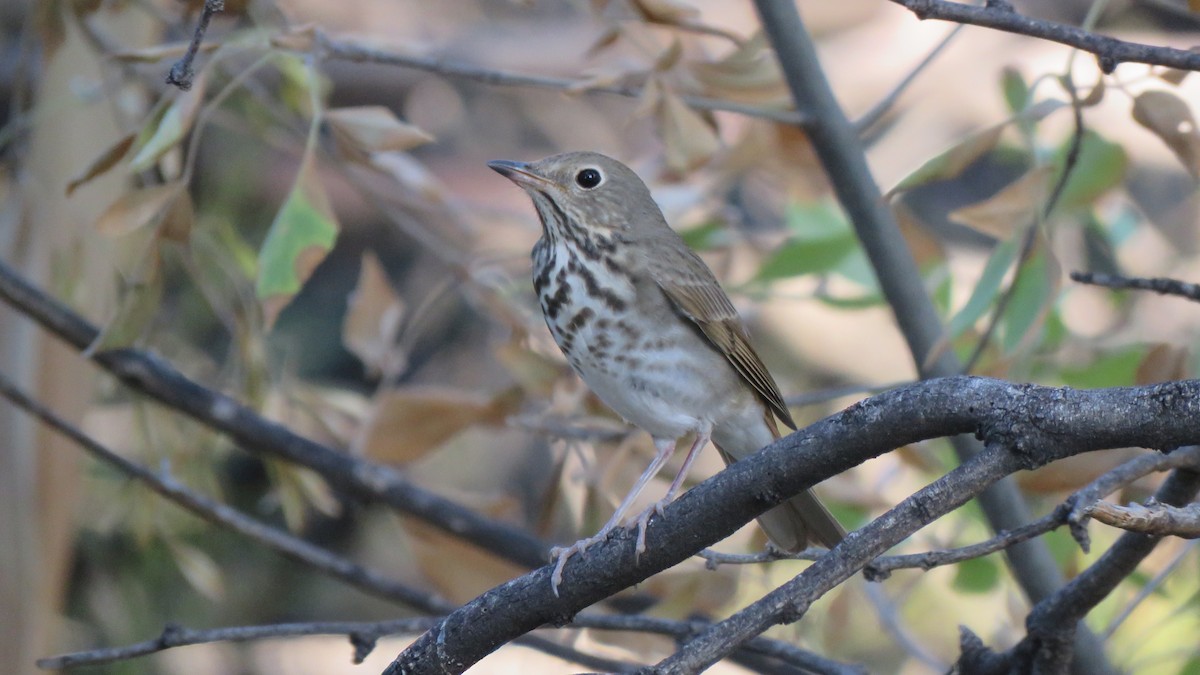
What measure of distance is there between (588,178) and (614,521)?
0.78 m

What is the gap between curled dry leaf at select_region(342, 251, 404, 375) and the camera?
2.54 metres

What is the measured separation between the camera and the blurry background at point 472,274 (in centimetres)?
203

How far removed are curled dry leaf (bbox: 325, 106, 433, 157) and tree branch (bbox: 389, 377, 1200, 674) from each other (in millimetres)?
798

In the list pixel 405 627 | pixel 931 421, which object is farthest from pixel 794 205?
pixel 931 421

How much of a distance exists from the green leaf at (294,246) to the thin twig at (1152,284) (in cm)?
101

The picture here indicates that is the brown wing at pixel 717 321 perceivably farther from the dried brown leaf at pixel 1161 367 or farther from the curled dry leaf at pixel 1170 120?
the curled dry leaf at pixel 1170 120

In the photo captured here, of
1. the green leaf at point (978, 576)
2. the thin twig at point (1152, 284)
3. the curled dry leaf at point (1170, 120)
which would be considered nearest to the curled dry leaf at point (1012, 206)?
the curled dry leaf at point (1170, 120)

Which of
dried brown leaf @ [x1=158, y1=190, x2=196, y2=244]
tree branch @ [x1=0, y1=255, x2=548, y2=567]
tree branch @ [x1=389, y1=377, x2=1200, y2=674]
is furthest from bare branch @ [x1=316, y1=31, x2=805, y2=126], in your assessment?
tree branch @ [x1=389, y1=377, x2=1200, y2=674]

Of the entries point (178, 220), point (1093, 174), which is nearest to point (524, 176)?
point (178, 220)

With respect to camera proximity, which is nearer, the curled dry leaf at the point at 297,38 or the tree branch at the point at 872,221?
the curled dry leaf at the point at 297,38

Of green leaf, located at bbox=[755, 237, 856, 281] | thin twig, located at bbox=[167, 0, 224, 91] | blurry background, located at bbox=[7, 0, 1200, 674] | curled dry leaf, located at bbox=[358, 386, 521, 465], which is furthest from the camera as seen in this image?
green leaf, located at bbox=[755, 237, 856, 281]

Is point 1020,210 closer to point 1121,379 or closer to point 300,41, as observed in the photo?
point 1121,379

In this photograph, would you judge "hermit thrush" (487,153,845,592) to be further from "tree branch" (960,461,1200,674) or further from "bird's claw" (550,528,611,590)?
"tree branch" (960,461,1200,674)

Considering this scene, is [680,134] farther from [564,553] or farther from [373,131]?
[564,553]
